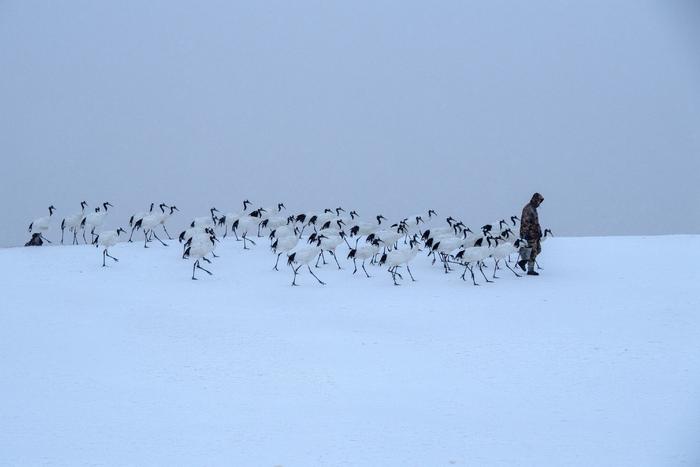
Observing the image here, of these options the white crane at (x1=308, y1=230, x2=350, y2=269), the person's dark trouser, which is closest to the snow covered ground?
the person's dark trouser

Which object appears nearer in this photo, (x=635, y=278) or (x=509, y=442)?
(x=509, y=442)

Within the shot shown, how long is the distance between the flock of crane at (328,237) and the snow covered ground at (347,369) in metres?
0.48

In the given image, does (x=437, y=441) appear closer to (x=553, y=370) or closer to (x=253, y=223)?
(x=553, y=370)

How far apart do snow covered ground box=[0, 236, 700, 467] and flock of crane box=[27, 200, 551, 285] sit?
482mm

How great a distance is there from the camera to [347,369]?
7.22 metres

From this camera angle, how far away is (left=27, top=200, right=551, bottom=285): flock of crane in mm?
10969

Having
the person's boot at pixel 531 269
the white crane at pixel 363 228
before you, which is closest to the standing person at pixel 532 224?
the person's boot at pixel 531 269

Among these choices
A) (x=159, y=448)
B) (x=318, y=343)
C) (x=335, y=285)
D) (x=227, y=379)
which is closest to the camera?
(x=159, y=448)

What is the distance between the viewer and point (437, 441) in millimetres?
5562

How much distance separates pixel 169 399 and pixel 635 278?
8.50 metres

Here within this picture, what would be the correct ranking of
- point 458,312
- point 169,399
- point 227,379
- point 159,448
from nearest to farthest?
point 159,448, point 169,399, point 227,379, point 458,312

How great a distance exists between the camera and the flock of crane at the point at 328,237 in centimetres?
1097

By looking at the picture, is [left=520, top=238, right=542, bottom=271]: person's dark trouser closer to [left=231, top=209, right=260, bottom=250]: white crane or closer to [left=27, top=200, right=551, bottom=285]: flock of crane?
[left=27, top=200, right=551, bottom=285]: flock of crane

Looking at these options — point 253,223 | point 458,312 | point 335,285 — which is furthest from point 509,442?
point 253,223
